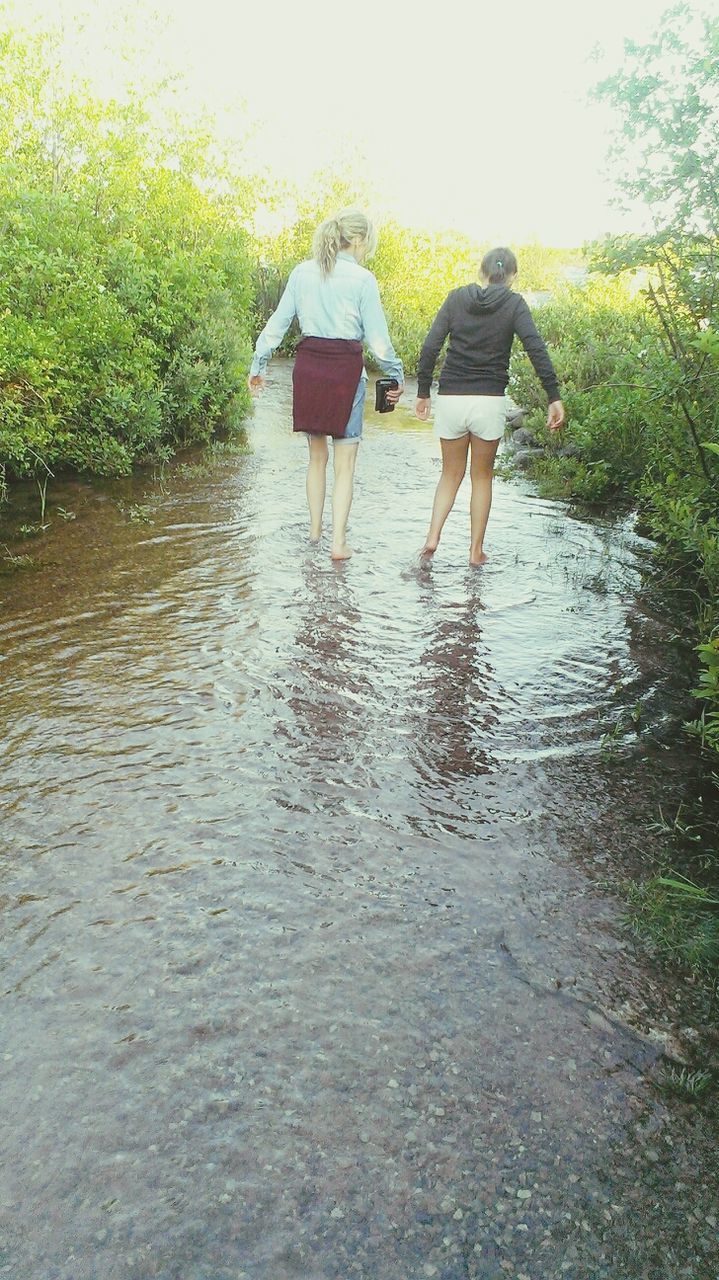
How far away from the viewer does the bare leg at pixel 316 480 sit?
6.79m

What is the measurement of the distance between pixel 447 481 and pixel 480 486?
11.2 inches

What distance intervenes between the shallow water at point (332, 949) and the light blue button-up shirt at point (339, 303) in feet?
6.51

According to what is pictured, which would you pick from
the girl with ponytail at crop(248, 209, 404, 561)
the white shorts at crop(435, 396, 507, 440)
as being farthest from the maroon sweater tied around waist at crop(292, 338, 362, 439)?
the white shorts at crop(435, 396, 507, 440)

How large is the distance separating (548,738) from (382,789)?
95cm

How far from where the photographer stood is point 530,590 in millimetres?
6395

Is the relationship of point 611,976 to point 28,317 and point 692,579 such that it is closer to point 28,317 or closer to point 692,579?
point 692,579

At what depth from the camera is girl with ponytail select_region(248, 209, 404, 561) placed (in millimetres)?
6098

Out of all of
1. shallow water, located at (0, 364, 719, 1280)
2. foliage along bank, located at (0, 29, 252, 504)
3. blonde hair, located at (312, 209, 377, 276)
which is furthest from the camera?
foliage along bank, located at (0, 29, 252, 504)

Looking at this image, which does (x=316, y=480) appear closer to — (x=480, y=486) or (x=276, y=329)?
(x=276, y=329)

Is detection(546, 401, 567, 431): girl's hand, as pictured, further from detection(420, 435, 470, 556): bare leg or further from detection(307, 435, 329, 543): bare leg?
detection(307, 435, 329, 543): bare leg

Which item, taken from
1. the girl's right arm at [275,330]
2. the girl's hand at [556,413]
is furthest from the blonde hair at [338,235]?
the girl's hand at [556,413]

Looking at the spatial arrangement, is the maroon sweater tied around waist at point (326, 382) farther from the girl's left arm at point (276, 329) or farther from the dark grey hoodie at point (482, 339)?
the dark grey hoodie at point (482, 339)

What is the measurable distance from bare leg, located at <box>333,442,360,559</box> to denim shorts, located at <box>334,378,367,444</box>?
0.16ft

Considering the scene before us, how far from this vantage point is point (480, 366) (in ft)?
20.9
